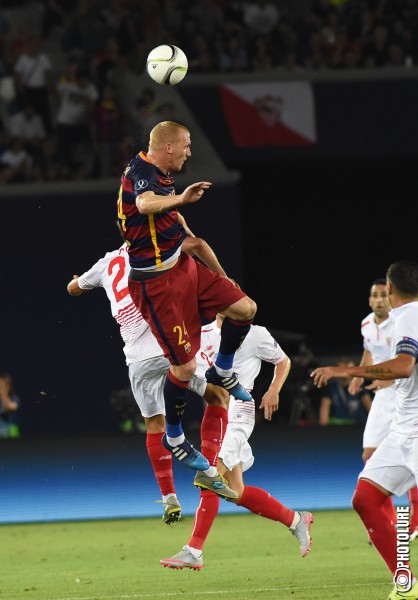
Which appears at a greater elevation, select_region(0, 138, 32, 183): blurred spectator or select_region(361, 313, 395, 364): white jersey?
select_region(0, 138, 32, 183): blurred spectator

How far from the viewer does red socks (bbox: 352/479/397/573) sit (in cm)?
843

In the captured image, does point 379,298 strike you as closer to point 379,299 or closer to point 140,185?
point 379,299

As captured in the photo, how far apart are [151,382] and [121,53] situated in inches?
428

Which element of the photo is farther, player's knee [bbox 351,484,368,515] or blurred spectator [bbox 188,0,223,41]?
blurred spectator [bbox 188,0,223,41]

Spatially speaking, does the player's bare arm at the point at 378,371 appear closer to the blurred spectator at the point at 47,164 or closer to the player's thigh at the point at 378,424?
the player's thigh at the point at 378,424

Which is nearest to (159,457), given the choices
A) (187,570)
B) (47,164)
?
(187,570)

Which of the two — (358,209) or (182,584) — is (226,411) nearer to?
(182,584)

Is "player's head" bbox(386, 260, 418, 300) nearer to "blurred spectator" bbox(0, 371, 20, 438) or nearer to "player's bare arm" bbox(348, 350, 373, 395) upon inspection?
"player's bare arm" bbox(348, 350, 373, 395)

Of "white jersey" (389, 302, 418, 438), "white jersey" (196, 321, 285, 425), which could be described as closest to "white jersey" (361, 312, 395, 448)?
"white jersey" (196, 321, 285, 425)

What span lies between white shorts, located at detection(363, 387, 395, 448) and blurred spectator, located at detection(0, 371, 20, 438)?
202 inches

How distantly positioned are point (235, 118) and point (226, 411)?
10.4 metres

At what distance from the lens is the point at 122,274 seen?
9867 millimetres

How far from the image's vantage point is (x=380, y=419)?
12430 mm

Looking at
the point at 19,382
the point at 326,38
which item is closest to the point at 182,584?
the point at 19,382
